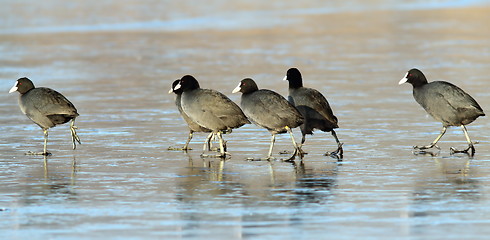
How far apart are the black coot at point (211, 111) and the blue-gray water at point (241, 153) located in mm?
511

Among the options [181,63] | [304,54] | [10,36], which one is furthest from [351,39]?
[10,36]

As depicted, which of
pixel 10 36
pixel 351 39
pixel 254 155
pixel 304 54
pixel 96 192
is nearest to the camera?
pixel 96 192

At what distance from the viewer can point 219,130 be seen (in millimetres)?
14203

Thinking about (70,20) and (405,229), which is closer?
(405,229)

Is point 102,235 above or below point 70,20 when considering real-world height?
below

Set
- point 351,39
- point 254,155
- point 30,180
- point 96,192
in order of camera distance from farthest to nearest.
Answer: point 351,39 < point 254,155 < point 30,180 < point 96,192

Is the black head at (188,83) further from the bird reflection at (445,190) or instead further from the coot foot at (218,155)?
the bird reflection at (445,190)

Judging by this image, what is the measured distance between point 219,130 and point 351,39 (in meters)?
23.5

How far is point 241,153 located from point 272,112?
1.04 meters

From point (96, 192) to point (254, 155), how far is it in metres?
3.48

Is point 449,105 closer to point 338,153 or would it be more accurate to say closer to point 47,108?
point 338,153

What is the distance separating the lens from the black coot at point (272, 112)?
13.6 metres

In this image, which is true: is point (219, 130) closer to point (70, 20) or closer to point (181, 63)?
point (181, 63)

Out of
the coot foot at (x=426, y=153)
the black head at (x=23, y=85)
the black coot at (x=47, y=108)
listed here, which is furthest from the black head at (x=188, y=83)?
the coot foot at (x=426, y=153)
